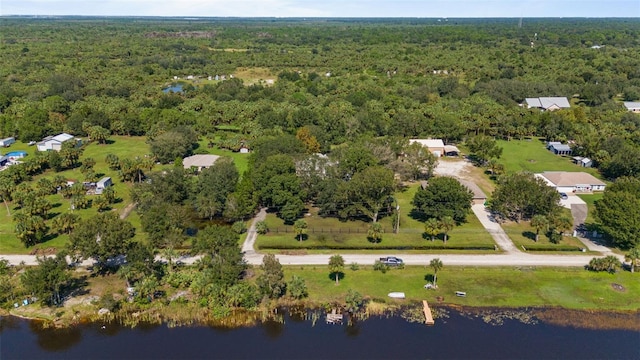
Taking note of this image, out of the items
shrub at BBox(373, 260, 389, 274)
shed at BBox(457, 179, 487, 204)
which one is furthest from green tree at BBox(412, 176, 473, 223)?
shrub at BBox(373, 260, 389, 274)

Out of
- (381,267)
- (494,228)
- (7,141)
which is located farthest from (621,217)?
(7,141)

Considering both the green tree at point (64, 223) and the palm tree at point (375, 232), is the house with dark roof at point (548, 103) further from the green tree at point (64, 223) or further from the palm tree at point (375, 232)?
the green tree at point (64, 223)

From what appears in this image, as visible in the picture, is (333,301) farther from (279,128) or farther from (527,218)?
(279,128)

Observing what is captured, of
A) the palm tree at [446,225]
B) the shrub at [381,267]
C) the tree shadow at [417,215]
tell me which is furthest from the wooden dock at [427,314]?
the tree shadow at [417,215]

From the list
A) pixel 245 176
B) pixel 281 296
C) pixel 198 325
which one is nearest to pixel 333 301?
pixel 281 296

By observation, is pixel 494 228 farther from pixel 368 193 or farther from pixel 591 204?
pixel 591 204

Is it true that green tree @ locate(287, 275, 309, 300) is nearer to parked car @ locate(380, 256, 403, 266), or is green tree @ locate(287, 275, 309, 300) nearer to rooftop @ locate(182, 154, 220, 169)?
parked car @ locate(380, 256, 403, 266)
